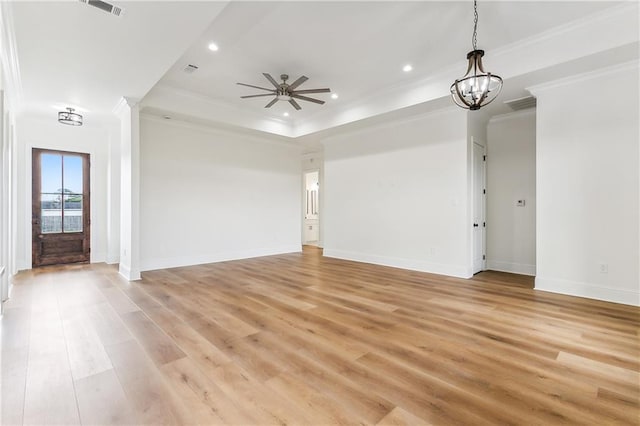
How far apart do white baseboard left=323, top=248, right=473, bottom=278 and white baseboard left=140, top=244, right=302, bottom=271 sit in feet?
4.37

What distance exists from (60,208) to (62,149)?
1282 mm

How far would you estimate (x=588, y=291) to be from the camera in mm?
4020

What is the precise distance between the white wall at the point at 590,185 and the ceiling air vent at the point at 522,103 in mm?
434

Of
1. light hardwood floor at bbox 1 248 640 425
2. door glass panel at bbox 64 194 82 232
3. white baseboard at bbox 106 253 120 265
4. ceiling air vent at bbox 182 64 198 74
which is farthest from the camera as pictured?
white baseboard at bbox 106 253 120 265

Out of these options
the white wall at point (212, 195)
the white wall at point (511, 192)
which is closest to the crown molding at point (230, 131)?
the white wall at point (212, 195)

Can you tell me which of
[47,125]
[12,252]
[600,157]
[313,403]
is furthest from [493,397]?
[47,125]

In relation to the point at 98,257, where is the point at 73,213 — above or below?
above

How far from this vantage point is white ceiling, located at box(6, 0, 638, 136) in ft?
9.96

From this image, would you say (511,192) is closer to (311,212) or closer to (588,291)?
(588,291)

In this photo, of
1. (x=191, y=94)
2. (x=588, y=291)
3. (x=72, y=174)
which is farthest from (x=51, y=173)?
(x=588, y=291)

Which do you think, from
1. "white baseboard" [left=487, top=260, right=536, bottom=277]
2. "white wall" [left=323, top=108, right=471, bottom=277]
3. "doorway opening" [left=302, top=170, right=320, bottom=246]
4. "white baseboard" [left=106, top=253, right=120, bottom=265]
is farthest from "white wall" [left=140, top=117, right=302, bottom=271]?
"white baseboard" [left=487, top=260, right=536, bottom=277]

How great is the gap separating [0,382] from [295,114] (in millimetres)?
6230

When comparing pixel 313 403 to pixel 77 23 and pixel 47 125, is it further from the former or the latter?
pixel 47 125

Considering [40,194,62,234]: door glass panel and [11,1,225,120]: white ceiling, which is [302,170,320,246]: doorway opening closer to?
[40,194,62,234]: door glass panel
